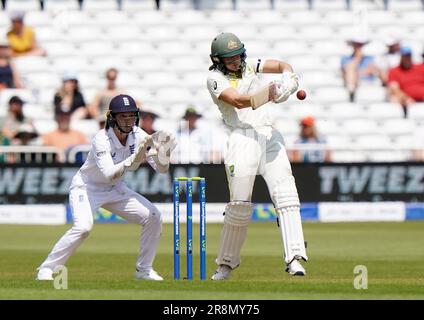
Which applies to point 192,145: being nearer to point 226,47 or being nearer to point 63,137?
point 63,137

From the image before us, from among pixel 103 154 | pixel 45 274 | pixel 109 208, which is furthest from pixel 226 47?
pixel 45 274

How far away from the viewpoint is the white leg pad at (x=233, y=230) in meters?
9.46

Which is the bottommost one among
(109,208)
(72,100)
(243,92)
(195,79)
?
(109,208)

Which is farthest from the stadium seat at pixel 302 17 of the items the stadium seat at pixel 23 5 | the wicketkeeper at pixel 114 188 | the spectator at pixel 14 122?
the wicketkeeper at pixel 114 188

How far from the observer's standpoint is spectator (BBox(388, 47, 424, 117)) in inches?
782

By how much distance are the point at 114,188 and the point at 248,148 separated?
1.10m

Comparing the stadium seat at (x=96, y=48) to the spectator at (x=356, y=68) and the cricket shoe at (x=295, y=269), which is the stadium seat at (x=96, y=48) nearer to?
the spectator at (x=356, y=68)

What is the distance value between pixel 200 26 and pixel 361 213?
15.5 feet

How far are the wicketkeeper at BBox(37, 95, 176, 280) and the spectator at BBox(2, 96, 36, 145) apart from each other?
330 inches

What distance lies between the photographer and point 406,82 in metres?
20.1

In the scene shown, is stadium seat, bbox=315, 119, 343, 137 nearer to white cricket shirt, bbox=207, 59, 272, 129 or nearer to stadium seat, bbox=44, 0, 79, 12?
stadium seat, bbox=44, 0, 79, 12

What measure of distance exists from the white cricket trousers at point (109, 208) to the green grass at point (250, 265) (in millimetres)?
224
